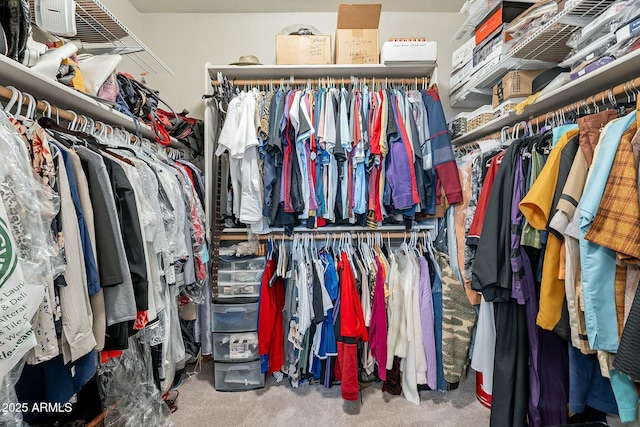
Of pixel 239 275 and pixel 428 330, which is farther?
pixel 239 275

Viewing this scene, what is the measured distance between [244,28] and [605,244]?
2.55 metres

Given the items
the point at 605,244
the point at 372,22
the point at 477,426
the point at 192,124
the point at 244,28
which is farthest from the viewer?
the point at 244,28

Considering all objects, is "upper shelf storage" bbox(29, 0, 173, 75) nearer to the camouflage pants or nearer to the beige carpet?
the beige carpet

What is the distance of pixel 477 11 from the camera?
5.47 ft

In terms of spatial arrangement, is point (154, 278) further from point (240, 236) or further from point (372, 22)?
point (372, 22)

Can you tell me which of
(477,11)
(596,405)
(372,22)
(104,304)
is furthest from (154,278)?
(477,11)

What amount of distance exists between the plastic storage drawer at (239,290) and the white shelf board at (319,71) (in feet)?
4.65

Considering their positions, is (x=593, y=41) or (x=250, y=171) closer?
(x=593, y=41)

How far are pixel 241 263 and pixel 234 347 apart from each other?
1.73 ft

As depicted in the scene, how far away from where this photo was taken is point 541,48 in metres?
1.38

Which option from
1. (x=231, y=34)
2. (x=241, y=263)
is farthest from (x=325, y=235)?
(x=231, y=34)

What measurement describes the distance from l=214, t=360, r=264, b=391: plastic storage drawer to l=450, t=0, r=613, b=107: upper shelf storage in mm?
2254

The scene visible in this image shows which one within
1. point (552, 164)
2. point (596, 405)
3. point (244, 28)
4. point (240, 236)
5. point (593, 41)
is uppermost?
point (244, 28)

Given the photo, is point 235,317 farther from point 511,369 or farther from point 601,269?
point 601,269
